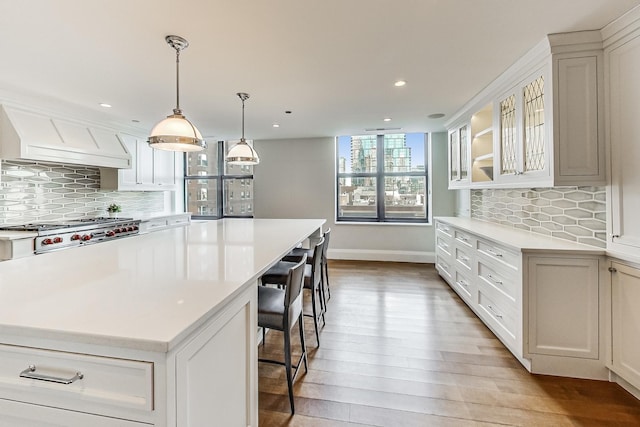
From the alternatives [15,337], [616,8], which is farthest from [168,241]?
[616,8]

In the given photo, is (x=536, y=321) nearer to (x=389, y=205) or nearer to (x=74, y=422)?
(x=74, y=422)

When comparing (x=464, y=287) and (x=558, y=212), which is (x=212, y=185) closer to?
(x=464, y=287)

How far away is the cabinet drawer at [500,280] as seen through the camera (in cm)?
219

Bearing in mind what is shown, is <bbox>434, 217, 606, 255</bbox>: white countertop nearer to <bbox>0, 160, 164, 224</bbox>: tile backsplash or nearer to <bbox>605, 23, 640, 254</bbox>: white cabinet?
<bbox>605, 23, 640, 254</bbox>: white cabinet

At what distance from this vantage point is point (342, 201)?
5812 millimetres

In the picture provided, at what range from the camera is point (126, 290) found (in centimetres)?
111

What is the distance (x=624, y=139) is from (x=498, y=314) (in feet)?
4.96

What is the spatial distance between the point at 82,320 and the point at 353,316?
8.29ft

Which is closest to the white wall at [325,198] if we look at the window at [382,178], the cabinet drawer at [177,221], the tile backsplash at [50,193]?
the window at [382,178]

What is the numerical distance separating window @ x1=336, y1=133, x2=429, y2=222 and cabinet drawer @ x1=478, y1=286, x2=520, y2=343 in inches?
112

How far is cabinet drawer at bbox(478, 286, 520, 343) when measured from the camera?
2242 mm

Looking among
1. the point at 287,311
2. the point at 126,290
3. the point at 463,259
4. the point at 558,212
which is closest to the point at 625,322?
the point at 558,212

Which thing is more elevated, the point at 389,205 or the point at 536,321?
the point at 389,205

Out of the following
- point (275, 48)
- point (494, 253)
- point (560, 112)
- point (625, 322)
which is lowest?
point (625, 322)
